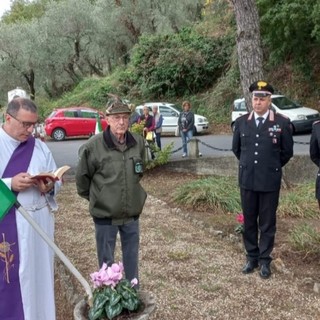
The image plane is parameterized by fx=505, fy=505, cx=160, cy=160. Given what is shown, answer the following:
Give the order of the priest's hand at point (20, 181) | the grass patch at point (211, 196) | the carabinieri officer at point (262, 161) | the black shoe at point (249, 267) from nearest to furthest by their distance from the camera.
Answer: the priest's hand at point (20, 181), the carabinieri officer at point (262, 161), the black shoe at point (249, 267), the grass patch at point (211, 196)

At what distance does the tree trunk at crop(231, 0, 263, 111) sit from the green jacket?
18.2ft

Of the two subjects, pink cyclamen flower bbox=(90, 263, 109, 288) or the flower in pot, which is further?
pink cyclamen flower bbox=(90, 263, 109, 288)

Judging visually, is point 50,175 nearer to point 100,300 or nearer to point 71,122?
point 100,300

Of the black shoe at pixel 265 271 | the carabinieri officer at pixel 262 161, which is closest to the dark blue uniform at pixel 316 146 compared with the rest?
the carabinieri officer at pixel 262 161

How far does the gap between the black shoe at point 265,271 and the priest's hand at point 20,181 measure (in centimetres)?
284

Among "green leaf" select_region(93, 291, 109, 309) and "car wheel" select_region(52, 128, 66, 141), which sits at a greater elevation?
"green leaf" select_region(93, 291, 109, 309)

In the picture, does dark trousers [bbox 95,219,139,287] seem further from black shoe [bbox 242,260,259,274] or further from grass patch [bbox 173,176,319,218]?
grass patch [bbox 173,176,319,218]

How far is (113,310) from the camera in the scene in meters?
3.08

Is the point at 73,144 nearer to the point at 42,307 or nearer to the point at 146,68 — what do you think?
the point at 146,68

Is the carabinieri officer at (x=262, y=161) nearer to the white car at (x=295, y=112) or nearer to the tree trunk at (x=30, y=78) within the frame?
the white car at (x=295, y=112)

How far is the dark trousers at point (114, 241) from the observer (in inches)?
166

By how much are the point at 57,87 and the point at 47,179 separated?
3816 centimetres

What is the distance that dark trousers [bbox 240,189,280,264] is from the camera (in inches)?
205

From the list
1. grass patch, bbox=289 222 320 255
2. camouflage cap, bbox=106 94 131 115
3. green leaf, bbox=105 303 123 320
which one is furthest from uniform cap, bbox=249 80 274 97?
green leaf, bbox=105 303 123 320
